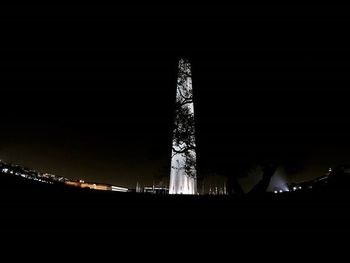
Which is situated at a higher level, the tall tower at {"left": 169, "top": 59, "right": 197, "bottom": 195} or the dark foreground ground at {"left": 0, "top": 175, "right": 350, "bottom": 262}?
the tall tower at {"left": 169, "top": 59, "right": 197, "bottom": 195}

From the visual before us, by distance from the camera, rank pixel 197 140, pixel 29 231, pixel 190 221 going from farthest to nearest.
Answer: pixel 197 140, pixel 190 221, pixel 29 231

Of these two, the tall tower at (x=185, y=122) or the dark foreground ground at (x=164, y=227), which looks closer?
the dark foreground ground at (x=164, y=227)

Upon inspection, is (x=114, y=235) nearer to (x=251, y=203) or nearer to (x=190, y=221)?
(x=190, y=221)

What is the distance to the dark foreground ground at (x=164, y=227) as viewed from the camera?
5879 millimetres

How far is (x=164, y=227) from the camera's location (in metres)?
6.70

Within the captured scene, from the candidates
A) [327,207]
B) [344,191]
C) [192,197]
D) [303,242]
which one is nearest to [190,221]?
[192,197]

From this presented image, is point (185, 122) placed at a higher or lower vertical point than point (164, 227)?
higher

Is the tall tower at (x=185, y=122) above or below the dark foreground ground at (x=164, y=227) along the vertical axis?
above

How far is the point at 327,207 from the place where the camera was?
22.8 ft

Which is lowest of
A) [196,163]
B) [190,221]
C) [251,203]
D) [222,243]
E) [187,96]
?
[222,243]

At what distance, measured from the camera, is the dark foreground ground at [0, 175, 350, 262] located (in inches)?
231

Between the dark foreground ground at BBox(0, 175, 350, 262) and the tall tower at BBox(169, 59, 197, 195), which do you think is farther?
the tall tower at BBox(169, 59, 197, 195)

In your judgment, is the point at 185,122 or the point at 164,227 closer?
the point at 164,227

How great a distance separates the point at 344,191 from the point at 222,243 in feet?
10.8
